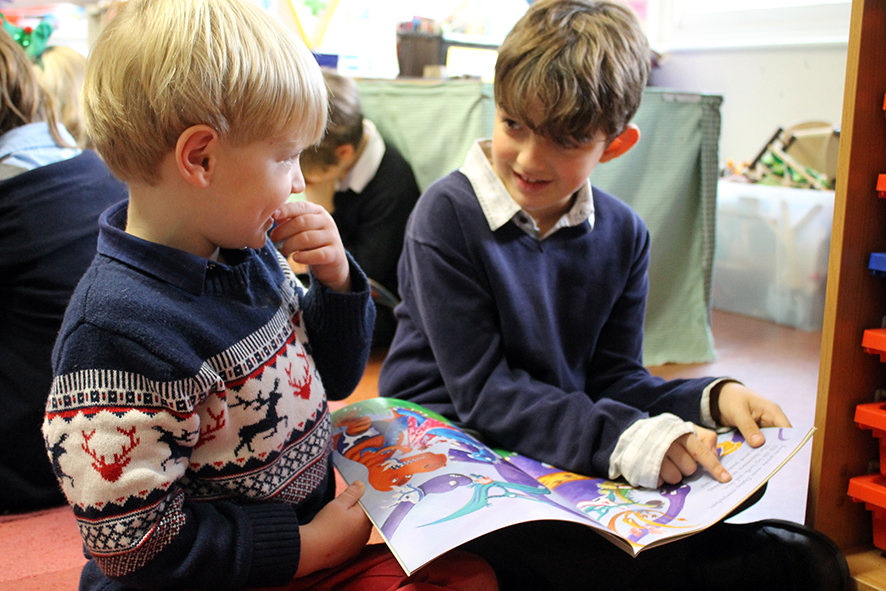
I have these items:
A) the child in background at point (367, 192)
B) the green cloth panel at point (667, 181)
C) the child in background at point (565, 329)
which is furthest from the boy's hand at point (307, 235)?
the child in background at point (367, 192)

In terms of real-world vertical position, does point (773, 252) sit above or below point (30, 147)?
below

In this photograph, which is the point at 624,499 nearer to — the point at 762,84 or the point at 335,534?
the point at 335,534

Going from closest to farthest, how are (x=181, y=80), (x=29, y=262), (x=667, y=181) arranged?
(x=181, y=80) → (x=29, y=262) → (x=667, y=181)

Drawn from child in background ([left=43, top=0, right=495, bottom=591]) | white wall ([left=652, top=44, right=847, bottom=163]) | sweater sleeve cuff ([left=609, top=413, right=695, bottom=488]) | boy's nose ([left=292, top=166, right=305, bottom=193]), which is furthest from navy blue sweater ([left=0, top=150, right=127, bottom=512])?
white wall ([left=652, top=44, right=847, bottom=163])

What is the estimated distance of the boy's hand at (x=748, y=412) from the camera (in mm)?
775

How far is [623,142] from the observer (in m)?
0.93

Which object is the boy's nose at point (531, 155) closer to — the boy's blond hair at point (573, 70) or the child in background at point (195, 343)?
the boy's blond hair at point (573, 70)

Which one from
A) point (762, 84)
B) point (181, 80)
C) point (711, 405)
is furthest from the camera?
point (762, 84)

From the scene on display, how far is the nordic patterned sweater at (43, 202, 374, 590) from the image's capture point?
0.51m

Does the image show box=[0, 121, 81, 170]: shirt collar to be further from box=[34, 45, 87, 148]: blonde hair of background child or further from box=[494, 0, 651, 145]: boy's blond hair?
box=[494, 0, 651, 145]: boy's blond hair

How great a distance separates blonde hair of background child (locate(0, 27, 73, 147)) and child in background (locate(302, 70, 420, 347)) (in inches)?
28.0

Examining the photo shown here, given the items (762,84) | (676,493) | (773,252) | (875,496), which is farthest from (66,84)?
(762,84)

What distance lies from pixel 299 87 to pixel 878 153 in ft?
1.83

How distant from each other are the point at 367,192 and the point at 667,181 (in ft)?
2.28
